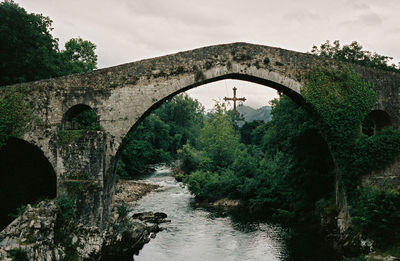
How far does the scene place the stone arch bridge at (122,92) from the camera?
9.23m

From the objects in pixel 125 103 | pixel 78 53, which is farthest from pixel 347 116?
pixel 78 53

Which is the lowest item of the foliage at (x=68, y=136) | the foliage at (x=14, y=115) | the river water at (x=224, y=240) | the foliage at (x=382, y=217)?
the river water at (x=224, y=240)

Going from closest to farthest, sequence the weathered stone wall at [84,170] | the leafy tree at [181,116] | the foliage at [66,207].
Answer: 1. the foliage at [66,207]
2. the weathered stone wall at [84,170]
3. the leafy tree at [181,116]

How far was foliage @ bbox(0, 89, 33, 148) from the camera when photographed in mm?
9820

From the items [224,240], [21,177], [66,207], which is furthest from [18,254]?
[224,240]

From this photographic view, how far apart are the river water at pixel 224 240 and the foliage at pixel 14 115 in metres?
4.90

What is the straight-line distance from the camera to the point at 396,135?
10.1 meters

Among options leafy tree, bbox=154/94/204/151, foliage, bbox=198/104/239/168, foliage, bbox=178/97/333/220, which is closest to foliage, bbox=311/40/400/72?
foliage, bbox=178/97/333/220

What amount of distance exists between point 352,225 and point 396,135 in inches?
110

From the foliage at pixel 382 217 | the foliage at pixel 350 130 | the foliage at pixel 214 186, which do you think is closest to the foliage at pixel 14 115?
the foliage at pixel 350 130

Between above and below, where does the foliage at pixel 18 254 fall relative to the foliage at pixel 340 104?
below

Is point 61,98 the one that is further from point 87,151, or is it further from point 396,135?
point 396,135

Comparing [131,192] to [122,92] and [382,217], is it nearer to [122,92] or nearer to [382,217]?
[122,92]

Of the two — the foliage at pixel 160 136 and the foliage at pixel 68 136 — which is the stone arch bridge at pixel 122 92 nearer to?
the foliage at pixel 68 136
